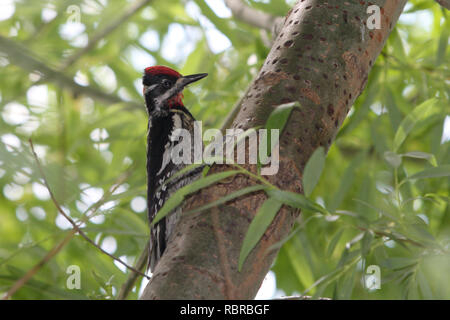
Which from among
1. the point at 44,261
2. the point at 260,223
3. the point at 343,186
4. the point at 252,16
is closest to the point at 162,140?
the point at 252,16

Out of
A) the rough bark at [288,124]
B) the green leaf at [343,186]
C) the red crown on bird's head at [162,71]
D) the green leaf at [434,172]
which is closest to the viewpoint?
the rough bark at [288,124]

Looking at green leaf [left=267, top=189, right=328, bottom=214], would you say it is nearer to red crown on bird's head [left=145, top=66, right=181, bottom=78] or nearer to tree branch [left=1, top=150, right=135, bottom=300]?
tree branch [left=1, top=150, right=135, bottom=300]

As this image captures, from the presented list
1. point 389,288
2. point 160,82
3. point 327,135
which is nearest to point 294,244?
point 389,288

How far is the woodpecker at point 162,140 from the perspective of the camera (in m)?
1.93

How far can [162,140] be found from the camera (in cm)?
226

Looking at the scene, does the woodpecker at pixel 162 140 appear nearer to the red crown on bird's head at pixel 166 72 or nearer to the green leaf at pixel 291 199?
the red crown on bird's head at pixel 166 72

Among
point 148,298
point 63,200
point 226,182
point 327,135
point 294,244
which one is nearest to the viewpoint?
point 148,298

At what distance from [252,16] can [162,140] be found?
696 mm

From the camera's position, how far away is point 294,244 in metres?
2.49

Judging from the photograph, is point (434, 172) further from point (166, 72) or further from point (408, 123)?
point (166, 72)

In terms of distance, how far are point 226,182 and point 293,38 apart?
1.58 feet

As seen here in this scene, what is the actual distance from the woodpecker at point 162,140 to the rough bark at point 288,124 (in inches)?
25.2

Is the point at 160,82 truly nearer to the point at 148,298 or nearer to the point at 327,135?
the point at 327,135

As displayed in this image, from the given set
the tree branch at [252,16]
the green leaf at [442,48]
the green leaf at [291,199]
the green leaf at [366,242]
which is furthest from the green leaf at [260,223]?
the green leaf at [442,48]
